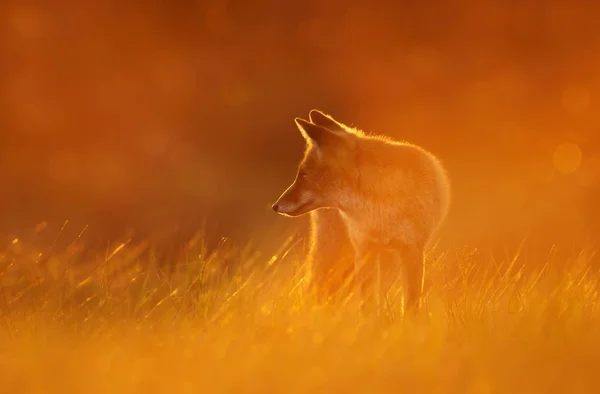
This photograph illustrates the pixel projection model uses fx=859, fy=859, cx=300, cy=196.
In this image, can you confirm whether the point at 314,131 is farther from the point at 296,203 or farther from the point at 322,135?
the point at 296,203

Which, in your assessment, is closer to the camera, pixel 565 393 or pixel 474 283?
pixel 565 393

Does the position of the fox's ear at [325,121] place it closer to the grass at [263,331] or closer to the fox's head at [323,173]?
the fox's head at [323,173]

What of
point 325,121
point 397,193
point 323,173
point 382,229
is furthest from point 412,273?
point 325,121

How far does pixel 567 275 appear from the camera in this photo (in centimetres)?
576

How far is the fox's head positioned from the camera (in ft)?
19.3

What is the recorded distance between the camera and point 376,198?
19.0ft

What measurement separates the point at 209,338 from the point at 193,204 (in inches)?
320

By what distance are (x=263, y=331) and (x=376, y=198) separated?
4.91ft

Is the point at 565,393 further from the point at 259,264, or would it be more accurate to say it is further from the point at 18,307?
the point at 18,307

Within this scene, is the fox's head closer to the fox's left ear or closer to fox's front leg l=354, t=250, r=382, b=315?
the fox's left ear

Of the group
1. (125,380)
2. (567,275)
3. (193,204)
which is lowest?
(193,204)

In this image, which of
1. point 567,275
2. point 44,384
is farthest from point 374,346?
point 567,275

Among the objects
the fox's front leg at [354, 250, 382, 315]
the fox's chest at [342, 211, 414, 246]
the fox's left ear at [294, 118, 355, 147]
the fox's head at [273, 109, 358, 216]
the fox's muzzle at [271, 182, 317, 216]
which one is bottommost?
the fox's front leg at [354, 250, 382, 315]

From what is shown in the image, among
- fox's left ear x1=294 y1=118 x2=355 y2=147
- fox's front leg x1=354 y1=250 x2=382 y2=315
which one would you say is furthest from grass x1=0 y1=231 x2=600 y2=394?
fox's left ear x1=294 y1=118 x2=355 y2=147
